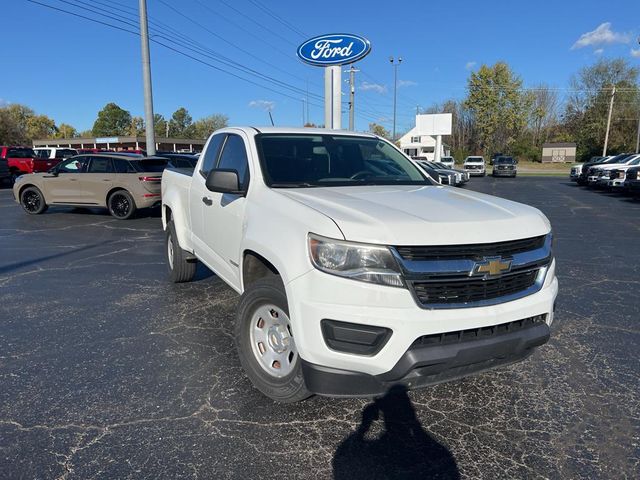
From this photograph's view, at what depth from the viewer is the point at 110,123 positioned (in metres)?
111

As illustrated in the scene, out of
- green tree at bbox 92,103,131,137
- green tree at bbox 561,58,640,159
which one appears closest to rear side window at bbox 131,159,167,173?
green tree at bbox 561,58,640,159

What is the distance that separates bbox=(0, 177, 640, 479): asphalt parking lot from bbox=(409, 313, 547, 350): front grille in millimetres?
680

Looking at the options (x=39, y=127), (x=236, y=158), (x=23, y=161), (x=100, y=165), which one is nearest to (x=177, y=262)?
(x=236, y=158)

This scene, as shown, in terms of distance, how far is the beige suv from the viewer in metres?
12.1

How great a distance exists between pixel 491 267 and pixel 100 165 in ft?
40.2

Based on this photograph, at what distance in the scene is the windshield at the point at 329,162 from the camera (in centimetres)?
378

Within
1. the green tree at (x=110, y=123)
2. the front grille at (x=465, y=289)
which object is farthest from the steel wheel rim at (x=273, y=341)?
the green tree at (x=110, y=123)

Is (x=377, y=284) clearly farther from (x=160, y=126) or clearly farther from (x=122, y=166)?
(x=160, y=126)

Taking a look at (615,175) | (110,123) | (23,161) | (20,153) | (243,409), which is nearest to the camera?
(243,409)

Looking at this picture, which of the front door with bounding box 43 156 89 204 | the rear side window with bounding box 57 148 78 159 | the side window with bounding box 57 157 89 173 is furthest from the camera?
the rear side window with bounding box 57 148 78 159

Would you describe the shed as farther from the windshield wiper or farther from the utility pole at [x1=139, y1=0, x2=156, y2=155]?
the windshield wiper

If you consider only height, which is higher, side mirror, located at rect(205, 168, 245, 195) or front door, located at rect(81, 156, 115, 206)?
side mirror, located at rect(205, 168, 245, 195)

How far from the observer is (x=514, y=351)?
9.15 feet

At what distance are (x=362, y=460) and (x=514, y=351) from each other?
3.60 feet
